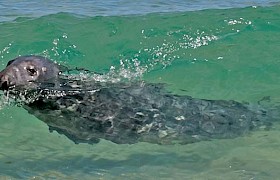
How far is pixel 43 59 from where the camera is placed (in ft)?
20.4

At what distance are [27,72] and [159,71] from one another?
417cm

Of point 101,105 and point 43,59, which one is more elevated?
point 43,59

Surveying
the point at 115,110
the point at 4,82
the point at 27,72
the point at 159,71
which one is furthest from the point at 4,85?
the point at 159,71

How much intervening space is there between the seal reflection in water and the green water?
18 centimetres

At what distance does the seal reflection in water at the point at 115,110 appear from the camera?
5.97 metres

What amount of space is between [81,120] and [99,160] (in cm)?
46

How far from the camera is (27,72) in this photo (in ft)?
19.4

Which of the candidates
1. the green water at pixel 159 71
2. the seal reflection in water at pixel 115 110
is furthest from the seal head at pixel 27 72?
the green water at pixel 159 71

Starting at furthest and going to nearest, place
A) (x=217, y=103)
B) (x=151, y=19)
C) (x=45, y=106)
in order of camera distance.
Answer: (x=151, y=19), (x=217, y=103), (x=45, y=106)

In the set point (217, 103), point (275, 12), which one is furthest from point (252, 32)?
point (217, 103)

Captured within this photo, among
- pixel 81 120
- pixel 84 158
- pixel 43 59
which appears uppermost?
pixel 43 59

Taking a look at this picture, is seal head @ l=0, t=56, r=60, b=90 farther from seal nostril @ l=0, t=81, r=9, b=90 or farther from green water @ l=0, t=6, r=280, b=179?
green water @ l=0, t=6, r=280, b=179

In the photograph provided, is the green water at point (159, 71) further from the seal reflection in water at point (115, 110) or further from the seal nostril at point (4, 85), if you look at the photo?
the seal nostril at point (4, 85)

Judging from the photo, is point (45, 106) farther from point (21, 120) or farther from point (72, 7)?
point (72, 7)
